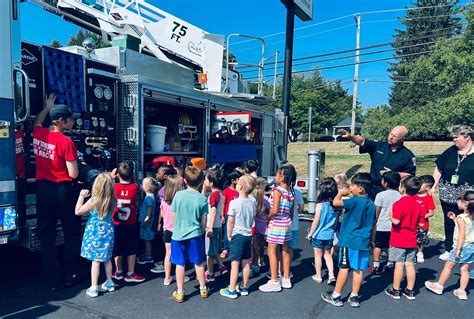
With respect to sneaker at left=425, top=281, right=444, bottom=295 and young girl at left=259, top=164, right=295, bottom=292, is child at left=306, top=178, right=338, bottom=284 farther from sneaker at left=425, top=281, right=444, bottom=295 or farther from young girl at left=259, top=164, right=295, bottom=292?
sneaker at left=425, top=281, right=444, bottom=295

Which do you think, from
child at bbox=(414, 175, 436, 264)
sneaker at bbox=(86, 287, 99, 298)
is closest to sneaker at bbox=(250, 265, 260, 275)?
sneaker at bbox=(86, 287, 99, 298)

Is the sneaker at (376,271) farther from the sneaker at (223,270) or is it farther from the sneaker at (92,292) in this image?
the sneaker at (92,292)

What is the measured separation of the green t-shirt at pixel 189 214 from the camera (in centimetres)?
330

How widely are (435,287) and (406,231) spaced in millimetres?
824

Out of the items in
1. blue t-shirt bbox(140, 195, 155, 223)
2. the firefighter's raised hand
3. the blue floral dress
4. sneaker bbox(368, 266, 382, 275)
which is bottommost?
sneaker bbox(368, 266, 382, 275)

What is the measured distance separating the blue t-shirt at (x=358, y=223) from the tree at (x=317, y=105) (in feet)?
128

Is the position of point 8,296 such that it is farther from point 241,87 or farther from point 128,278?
point 241,87

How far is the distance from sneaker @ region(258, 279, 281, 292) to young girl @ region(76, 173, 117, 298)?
158 cm

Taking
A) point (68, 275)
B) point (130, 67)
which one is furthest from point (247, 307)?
point (130, 67)

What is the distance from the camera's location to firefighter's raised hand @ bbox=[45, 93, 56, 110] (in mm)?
3452

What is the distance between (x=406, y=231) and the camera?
3.47 m

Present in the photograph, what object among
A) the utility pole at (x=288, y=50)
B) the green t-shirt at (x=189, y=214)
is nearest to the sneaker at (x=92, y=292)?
the green t-shirt at (x=189, y=214)

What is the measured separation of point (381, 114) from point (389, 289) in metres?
13.7

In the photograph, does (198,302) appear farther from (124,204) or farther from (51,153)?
(51,153)
